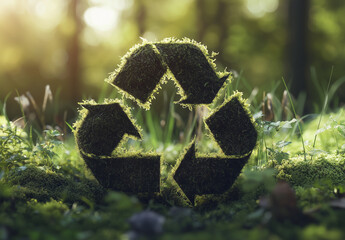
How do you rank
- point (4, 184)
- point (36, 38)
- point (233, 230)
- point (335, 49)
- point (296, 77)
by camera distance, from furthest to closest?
point (36, 38)
point (335, 49)
point (296, 77)
point (4, 184)
point (233, 230)

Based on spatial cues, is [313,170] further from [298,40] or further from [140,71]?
[298,40]

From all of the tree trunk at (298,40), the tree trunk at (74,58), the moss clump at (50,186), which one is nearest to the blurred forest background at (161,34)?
the tree trunk at (74,58)

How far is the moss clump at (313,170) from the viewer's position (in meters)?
3.18

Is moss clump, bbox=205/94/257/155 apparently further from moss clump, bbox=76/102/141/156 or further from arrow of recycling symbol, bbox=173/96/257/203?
moss clump, bbox=76/102/141/156

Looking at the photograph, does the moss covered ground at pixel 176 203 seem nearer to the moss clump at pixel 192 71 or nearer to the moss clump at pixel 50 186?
the moss clump at pixel 50 186

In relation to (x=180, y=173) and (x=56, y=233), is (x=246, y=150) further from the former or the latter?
(x=56, y=233)

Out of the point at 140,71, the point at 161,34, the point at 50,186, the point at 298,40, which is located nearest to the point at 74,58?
the point at 161,34

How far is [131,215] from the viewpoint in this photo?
2.18 m

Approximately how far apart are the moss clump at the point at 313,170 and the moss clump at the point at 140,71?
1.39m

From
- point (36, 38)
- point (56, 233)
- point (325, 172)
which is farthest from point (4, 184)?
point (36, 38)

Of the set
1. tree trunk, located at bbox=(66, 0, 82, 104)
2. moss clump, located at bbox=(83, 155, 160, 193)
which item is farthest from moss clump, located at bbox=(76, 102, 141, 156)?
tree trunk, located at bbox=(66, 0, 82, 104)

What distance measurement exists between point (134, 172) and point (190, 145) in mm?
537

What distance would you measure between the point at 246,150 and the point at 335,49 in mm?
14158

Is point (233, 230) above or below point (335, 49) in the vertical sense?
below
